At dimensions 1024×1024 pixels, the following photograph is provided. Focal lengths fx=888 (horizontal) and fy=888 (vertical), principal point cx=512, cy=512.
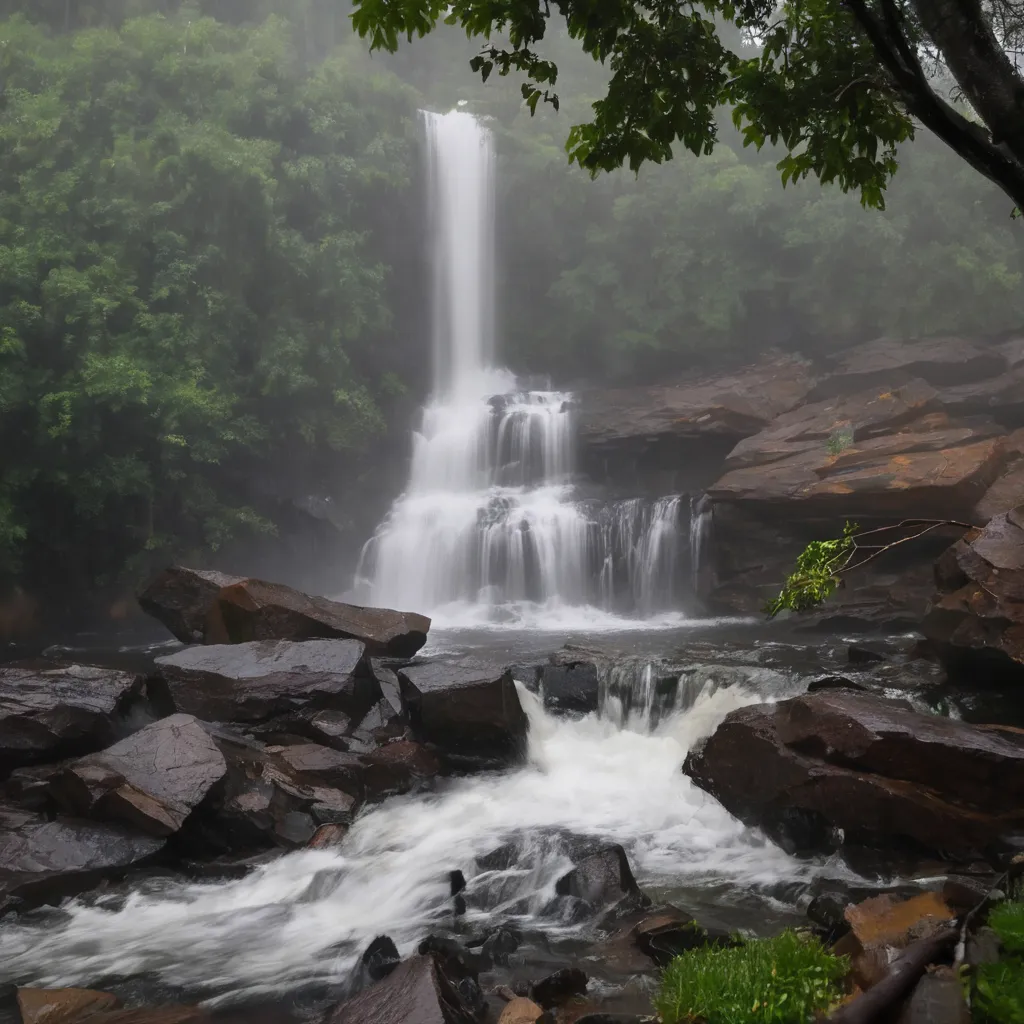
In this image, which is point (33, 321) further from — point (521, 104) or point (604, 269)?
point (521, 104)

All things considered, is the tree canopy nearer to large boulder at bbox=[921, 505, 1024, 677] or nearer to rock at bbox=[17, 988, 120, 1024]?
rock at bbox=[17, 988, 120, 1024]

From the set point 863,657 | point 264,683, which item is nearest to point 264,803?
point 264,683

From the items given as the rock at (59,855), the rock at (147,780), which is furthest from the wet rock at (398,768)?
the rock at (59,855)

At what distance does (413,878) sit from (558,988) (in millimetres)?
3101

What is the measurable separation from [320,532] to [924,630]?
58.2 ft

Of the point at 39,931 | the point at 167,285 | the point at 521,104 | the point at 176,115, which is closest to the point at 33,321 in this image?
the point at 167,285

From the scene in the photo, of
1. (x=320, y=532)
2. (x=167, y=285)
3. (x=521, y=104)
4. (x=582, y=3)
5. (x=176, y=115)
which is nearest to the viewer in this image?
(x=582, y=3)

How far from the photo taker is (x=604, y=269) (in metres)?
29.9

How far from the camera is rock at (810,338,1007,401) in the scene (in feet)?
78.1

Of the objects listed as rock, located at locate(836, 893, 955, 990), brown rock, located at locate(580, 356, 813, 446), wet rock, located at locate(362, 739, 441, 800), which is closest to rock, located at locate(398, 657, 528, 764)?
wet rock, located at locate(362, 739, 441, 800)

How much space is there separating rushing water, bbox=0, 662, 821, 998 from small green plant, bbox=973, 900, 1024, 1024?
14.0 ft

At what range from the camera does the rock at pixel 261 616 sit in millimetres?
14664

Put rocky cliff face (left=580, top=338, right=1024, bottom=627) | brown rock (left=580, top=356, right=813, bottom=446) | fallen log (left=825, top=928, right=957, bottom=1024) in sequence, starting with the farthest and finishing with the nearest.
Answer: brown rock (left=580, top=356, right=813, bottom=446), rocky cliff face (left=580, top=338, right=1024, bottom=627), fallen log (left=825, top=928, right=957, bottom=1024)

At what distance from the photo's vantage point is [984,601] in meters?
11.0
